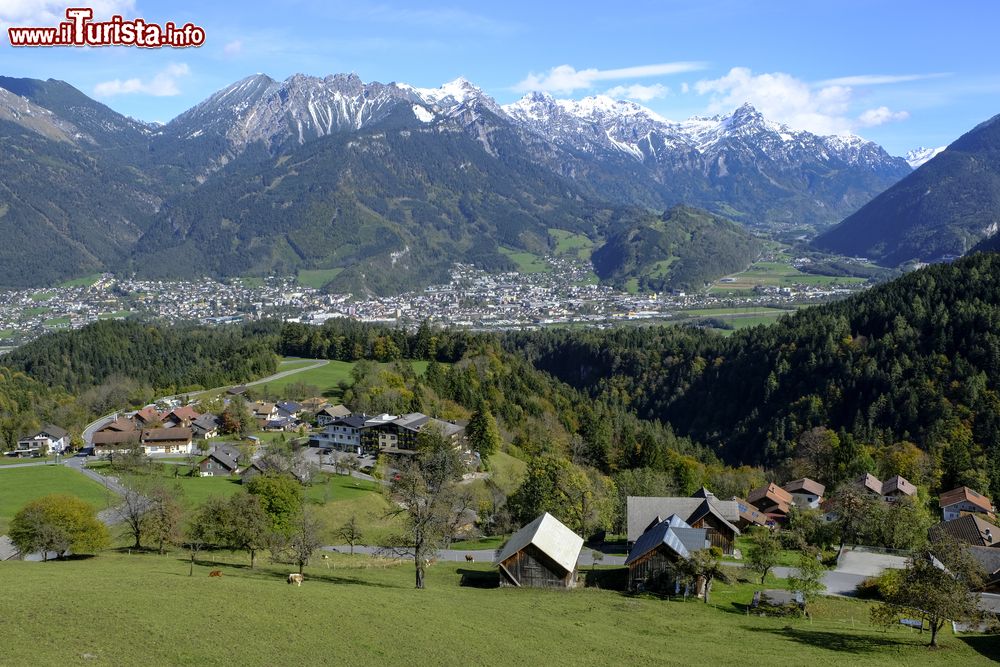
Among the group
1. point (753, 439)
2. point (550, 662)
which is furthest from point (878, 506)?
point (753, 439)

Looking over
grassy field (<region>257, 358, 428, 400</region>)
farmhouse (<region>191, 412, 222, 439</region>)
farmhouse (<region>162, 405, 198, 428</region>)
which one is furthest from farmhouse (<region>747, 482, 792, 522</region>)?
farmhouse (<region>162, 405, 198, 428</region>)

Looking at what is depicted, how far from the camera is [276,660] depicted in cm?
2548

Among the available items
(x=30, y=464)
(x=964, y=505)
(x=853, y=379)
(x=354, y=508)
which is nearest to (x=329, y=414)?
(x=30, y=464)

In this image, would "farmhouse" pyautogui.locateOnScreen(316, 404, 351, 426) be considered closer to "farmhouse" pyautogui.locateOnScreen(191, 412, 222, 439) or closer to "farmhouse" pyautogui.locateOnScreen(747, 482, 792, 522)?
"farmhouse" pyautogui.locateOnScreen(191, 412, 222, 439)

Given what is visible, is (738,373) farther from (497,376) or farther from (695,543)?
(695,543)

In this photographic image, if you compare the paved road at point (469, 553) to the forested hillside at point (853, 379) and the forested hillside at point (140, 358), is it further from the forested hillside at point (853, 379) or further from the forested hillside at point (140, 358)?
the forested hillside at point (140, 358)

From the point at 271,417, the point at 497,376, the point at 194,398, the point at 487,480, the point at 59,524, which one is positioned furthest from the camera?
the point at 497,376

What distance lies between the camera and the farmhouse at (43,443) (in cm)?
8712

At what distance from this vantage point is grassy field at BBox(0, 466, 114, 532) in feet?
191

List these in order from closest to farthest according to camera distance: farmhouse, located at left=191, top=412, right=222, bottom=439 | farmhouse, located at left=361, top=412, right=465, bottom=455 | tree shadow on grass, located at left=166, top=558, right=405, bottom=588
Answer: tree shadow on grass, located at left=166, top=558, right=405, bottom=588
farmhouse, located at left=361, top=412, right=465, bottom=455
farmhouse, located at left=191, top=412, right=222, bottom=439

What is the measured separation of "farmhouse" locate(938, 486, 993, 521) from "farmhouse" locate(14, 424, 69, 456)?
89.3m

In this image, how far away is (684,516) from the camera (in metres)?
55.9

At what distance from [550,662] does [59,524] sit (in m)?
30.8

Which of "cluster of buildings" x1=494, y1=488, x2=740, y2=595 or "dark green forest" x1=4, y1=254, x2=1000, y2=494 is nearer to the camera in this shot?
"cluster of buildings" x1=494, y1=488, x2=740, y2=595
